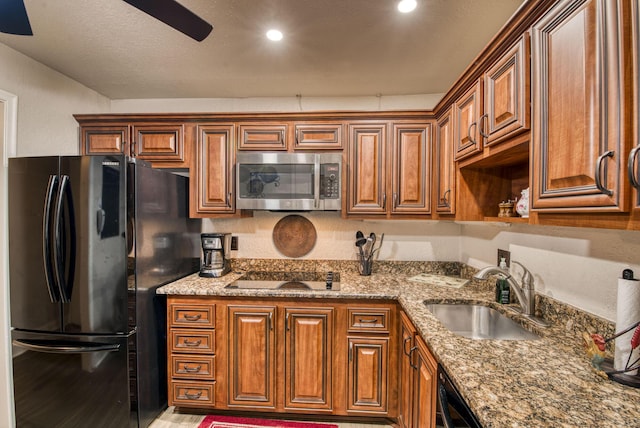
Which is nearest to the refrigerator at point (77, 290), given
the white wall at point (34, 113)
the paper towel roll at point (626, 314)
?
the white wall at point (34, 113)

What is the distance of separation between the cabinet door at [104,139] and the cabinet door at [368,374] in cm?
241

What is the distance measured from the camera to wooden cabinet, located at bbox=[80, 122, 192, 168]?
233cm

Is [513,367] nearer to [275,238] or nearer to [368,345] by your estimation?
[368,345]

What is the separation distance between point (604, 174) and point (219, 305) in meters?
2.07

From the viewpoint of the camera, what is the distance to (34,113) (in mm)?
2076

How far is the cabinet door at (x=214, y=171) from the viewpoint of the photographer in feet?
7.57

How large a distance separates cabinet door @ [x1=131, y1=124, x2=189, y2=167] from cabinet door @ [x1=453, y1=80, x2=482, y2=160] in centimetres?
207

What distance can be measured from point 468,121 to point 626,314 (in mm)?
1140

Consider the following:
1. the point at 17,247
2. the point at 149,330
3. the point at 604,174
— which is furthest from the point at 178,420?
the point at 604,174

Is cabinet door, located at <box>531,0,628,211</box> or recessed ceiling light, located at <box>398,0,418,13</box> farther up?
recessed ceiling light, located at <box>398,0,418,13</box>

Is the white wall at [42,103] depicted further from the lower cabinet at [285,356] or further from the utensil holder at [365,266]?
the utensil holder at [365,266]

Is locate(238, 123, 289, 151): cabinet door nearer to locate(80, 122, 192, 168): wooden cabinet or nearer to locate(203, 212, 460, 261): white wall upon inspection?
locate(80, 122, 192, 168): wooden cabinet

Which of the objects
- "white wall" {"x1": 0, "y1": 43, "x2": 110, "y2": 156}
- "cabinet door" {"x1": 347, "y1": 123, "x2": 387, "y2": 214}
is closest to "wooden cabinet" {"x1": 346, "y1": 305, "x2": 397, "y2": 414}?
"cabinet door" {"x1": 347, "y1": 123, "x2": 387, "y2": 214}

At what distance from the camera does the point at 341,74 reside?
2199 mm
